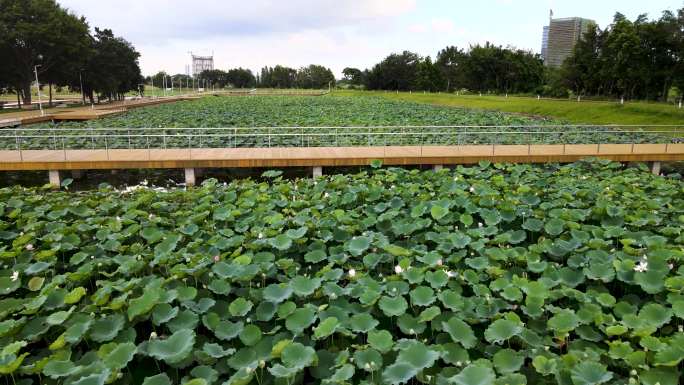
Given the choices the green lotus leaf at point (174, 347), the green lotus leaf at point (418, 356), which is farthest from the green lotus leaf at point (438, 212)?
the green lotus leaf at point (174, 347)

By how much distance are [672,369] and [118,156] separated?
12099mm

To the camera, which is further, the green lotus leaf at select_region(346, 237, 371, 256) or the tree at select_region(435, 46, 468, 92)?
the tree at select_region(435, 46, 468, 92)

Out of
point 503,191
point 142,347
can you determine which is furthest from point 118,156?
point 142,347

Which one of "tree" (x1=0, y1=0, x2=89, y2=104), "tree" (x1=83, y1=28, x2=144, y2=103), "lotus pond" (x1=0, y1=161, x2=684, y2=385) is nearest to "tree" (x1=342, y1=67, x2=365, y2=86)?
"tree" (x1=83, y1=28, x2=144, y2=103)

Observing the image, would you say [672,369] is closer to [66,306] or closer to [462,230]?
[462,230]

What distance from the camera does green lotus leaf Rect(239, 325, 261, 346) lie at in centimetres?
321

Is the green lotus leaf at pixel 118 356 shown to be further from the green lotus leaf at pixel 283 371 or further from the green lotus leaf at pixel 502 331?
the green lotus leaf at pixel 502 331

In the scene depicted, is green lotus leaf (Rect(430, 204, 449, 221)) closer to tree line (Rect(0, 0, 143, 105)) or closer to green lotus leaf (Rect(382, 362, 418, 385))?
green lotus leaf (Rect(382, 362, 418, 385))

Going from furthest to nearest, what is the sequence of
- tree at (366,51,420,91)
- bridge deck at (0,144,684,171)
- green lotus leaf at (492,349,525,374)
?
tree at (366,51,420,91) < bridge deck at (0,144,684,171) < green lotus leaf at (492,349,525,374)

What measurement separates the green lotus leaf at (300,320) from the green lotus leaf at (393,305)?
502 mm

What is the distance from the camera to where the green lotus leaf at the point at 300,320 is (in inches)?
131

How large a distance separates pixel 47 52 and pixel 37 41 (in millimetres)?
1524

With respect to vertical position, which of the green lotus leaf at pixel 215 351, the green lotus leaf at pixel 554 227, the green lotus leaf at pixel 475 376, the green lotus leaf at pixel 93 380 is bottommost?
the green lotus leaf at pixel 215 351

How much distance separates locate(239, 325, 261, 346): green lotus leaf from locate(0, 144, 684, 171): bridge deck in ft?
29.6
